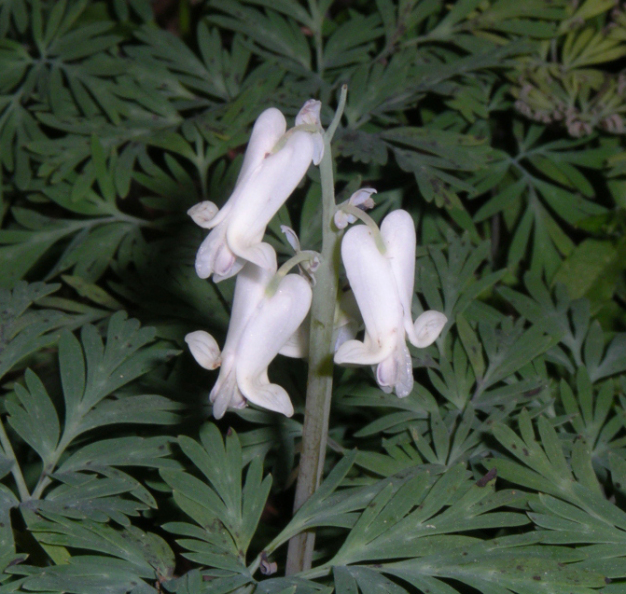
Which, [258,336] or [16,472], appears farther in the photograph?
[16,472]

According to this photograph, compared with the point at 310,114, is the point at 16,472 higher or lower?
lower

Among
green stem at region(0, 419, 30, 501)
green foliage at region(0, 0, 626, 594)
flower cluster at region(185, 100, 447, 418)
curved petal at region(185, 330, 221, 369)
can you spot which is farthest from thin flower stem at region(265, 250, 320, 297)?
green stem at region(0, 419, 30, 501)

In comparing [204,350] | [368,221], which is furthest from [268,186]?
[204,350]

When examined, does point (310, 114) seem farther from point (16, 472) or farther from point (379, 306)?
point (16, 472)

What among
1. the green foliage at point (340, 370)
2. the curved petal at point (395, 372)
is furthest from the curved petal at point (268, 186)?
the green foliage at point (340, 370)

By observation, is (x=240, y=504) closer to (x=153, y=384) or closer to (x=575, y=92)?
(x=153, y=384)

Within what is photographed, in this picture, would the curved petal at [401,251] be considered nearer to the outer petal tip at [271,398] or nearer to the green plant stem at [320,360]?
the green plant stem at [320,360]

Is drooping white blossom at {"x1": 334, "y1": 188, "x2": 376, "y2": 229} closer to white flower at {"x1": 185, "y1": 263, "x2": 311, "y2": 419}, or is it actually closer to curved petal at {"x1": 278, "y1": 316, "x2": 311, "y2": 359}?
white flower at {"x1": 185, "y1": 263, "x2": 311, "y2": 419}
